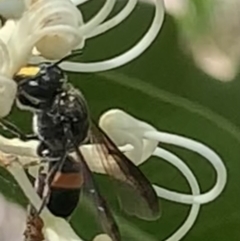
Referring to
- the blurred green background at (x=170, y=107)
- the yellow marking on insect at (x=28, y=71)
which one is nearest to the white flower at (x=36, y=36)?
the yellow marking on insect at (x=28, y=71)

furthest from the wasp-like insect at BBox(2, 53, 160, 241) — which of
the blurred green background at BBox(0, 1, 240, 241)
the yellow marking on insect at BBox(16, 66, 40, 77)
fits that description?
the blurred green background at BBox(0, 1, 240, 241)

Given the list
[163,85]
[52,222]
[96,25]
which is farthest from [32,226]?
[163,85]

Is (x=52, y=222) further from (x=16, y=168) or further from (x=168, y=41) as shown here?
(x=168, y=41)

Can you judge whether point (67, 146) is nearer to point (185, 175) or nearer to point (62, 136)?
point (62, 136)

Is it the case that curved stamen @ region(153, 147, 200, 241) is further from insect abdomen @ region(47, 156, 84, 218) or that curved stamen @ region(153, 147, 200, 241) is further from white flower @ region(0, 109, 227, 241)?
insect abdomen @ region(47, 156, 84, 218)

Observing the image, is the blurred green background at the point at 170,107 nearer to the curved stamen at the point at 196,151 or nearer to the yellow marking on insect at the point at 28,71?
the curved stamen at the point at 196,151

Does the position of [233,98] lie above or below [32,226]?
above
